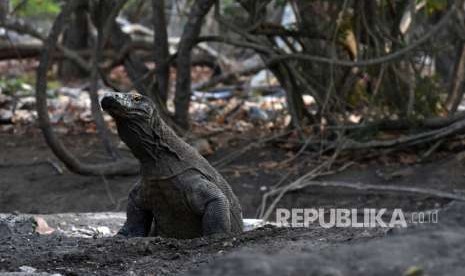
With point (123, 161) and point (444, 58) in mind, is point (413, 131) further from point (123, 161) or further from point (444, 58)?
point (444, 58)

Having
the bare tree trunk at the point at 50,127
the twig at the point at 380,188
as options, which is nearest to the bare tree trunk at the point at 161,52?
the bare tree trunk at the point at 50,127

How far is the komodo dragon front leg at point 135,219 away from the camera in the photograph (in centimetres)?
525

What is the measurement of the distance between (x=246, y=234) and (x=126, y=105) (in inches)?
35.9

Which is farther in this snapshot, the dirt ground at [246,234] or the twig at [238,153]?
the twig at [238,153]

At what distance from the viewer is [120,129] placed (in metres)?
4.96

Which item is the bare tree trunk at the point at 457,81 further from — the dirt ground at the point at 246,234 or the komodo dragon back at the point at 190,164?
the komodo dragon back at the point at 190,164

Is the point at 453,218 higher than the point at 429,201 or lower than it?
higher

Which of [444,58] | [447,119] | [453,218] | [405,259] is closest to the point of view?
[405,259]

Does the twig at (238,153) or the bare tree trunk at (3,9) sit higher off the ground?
the bare tree trunk at (3,9)

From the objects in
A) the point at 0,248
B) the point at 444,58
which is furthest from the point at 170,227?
the point at 444,58

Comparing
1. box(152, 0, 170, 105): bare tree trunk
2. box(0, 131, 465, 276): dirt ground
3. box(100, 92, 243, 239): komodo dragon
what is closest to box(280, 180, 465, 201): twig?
box(0, 131, 465, 276): dirt ground

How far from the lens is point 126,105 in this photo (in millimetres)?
4773

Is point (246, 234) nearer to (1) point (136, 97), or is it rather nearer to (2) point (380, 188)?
(1) point (136, 97)

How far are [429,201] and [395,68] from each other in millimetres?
1580
